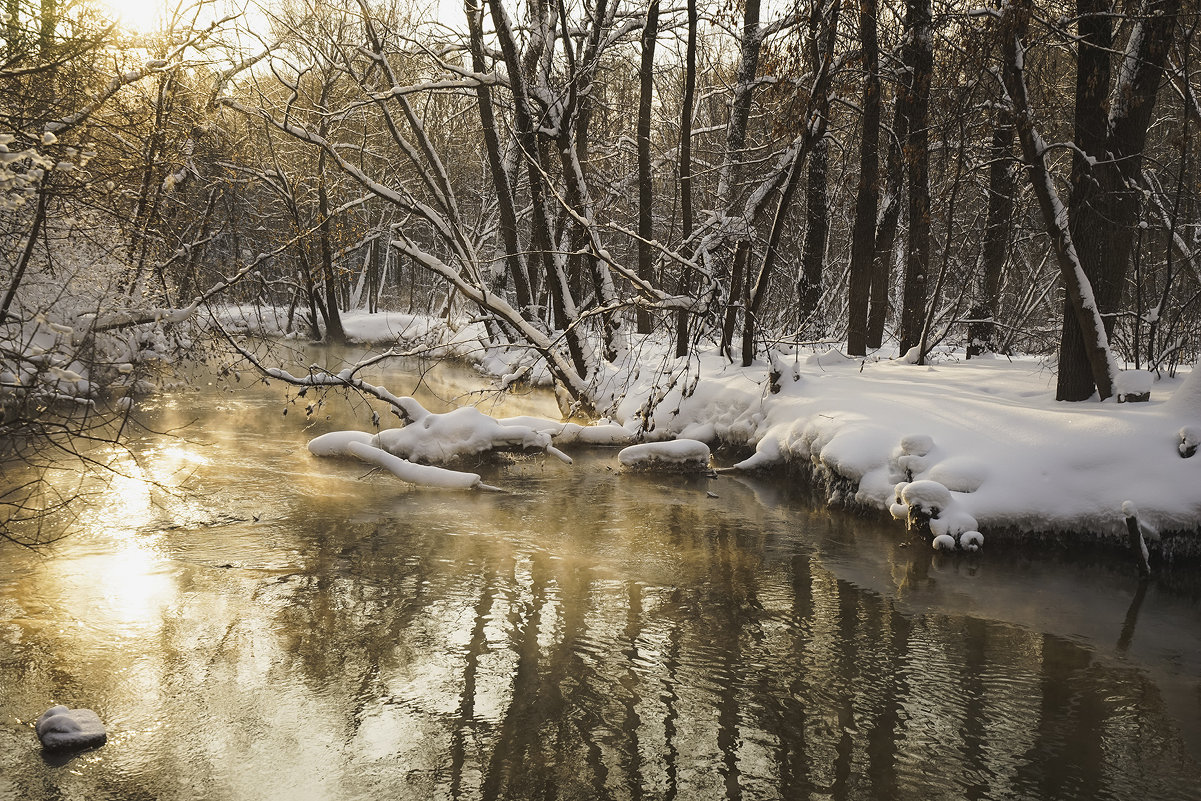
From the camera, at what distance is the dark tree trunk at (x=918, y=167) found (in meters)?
11.0

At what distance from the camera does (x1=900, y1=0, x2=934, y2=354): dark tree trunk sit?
1098 centimetres

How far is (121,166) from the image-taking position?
1105 centimetres

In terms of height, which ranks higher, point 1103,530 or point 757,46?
point 757,46

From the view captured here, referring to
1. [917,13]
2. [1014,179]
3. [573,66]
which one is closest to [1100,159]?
[917,13]

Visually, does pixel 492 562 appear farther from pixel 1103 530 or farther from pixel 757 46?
pixel 757 46

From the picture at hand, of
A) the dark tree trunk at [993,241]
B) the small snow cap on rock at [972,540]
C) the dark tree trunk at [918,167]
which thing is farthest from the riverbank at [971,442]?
the dark tree trunk at [993,241]

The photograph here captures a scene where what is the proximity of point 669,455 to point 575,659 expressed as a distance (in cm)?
611

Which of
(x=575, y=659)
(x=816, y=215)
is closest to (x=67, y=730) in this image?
(x=575, y=659)

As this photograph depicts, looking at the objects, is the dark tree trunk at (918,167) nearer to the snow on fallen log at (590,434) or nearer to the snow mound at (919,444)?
the snow mound at (919,444)

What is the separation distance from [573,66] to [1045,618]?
10.9m

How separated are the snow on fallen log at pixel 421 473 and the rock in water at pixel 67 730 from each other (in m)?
6.11

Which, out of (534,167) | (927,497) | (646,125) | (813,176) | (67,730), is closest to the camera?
(67,730)

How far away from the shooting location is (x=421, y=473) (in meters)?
11.5

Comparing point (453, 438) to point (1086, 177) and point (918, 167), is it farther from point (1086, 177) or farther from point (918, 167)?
point (1086, 177)
